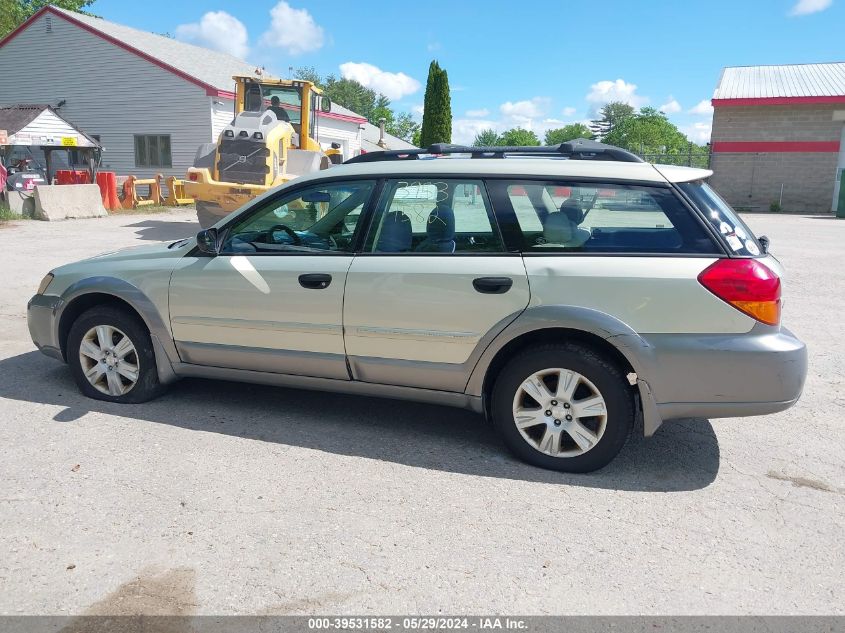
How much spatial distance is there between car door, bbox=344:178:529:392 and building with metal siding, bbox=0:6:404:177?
Result: 894 inches

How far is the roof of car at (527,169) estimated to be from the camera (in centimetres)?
369

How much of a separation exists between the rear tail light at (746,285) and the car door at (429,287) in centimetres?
94

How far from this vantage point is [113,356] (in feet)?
15.0

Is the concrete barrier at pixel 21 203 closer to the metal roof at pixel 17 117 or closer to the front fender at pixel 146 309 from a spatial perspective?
the metal roof at pixel 17 117

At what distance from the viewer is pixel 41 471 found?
3.62 metres

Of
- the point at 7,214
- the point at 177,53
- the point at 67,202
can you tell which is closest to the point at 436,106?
the point at 177,53

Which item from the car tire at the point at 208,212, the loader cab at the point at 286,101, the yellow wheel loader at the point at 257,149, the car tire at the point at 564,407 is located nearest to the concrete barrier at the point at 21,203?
the yellow wheel loader at the point at 257,149

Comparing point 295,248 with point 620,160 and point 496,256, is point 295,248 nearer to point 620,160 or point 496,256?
point 496,256

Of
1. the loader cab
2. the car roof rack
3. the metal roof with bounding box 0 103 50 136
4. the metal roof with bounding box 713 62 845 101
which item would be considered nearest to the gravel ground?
the car roof rack

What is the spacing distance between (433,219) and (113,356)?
7.76 ft

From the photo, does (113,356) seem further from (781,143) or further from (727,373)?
(781,143)

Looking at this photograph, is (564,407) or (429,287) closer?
(564,407)

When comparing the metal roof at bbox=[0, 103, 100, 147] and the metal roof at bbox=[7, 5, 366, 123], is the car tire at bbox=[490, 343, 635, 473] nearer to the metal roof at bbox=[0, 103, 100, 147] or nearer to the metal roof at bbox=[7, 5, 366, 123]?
the metal roof at bbox=[0, 103, 100, 147]

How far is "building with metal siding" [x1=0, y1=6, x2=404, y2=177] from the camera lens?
82.4 feet
